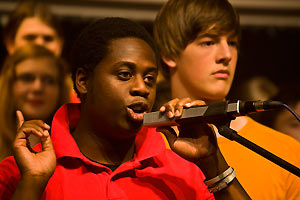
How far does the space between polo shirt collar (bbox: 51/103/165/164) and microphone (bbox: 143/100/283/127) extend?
0.23 meters

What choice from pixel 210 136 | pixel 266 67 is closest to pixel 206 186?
pixel 210 136

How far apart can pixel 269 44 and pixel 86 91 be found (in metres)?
2.77

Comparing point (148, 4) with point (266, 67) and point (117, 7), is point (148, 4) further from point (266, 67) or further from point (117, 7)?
point (266, 67)

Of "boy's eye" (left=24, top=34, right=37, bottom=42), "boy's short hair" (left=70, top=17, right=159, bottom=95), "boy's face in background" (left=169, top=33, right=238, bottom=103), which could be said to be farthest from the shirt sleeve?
"boy's eye" (left=24, top=34, right=37, bottom=42)

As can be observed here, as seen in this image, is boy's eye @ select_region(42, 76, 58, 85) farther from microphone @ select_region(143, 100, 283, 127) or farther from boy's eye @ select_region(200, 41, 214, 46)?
microphone @ select_region(143, 100, 283, 127)

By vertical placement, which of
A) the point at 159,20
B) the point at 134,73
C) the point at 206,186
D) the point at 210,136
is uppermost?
the point at 159,20

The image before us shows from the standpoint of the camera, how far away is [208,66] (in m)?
2.27

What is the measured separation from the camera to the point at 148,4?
13.1ft

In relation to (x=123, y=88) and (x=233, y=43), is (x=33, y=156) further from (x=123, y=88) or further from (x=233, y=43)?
(x=233, y=43)

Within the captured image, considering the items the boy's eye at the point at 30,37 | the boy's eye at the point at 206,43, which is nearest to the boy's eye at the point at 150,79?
the boy's eye at the point at 206,43

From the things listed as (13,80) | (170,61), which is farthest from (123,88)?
(13,80)

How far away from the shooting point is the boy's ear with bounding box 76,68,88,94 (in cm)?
183

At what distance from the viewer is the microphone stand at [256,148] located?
1.43m

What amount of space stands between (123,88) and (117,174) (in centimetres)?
28
